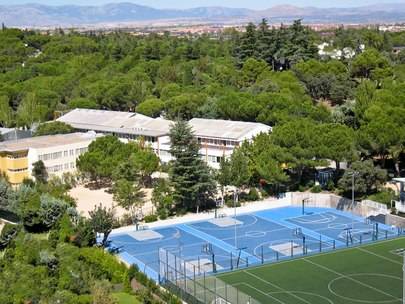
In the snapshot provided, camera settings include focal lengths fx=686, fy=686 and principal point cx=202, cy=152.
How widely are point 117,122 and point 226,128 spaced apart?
35.7ft

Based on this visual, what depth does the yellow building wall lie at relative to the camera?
44.4 m

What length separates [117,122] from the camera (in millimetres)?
55188

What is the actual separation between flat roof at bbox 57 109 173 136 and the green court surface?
22086mm

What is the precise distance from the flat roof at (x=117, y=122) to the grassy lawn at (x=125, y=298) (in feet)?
80.4

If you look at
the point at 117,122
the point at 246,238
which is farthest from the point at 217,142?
the point at 246,238

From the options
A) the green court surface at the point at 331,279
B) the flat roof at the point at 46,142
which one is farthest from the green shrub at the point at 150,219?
the flat roof at the point at 46,142

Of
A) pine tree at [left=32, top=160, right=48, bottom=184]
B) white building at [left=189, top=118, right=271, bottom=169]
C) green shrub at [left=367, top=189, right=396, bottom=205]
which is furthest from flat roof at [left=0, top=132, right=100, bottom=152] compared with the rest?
green shrub at [left=367, top=189, right=396, bottom=205]

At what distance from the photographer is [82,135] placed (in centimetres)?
5091

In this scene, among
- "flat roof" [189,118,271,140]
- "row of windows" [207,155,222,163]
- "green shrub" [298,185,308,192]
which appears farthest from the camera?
"row of windows" [207,155,222,163]

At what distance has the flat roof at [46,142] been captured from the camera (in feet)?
149

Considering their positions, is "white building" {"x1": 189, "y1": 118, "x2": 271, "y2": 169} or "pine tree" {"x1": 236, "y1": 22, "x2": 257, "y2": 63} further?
"pine tree" {"x1": 236, "y1": 22, "x2": 257, "y2": 63}

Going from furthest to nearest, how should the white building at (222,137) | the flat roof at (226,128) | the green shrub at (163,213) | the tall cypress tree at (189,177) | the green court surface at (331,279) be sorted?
the flat roof at (226,128) < the white building at (222,137) < the tall cypress tree at (189,177) < the green shrub at (163,213) < the green court surface at (331,279)

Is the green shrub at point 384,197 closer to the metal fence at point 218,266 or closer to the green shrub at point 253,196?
the metal fence at point 218,266

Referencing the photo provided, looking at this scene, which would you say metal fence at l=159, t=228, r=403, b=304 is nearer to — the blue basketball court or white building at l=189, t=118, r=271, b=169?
the blue basketball court
